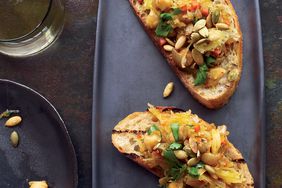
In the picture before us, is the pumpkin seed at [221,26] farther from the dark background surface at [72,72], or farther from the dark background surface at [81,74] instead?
the dark background surface at [72,72]

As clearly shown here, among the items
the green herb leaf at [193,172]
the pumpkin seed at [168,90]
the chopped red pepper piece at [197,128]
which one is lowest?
the green herb leaf at [193,172]

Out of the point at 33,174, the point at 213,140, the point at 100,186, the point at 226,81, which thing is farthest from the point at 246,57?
the point at 33,174

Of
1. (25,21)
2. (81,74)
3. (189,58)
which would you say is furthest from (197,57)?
(25,21)

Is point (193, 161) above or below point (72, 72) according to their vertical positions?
below

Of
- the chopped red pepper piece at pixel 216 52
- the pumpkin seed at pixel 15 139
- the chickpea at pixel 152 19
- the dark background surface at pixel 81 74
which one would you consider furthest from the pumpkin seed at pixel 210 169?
the pumpkin seed at pixel 15 139

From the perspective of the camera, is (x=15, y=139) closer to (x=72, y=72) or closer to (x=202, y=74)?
(x=72, y=72)

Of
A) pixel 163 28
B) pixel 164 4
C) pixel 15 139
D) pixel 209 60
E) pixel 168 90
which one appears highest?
pixel 164 4


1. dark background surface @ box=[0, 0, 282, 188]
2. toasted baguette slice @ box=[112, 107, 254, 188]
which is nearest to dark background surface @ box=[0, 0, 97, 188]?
dark background surface @ box=[0, 0, 282, 188]
